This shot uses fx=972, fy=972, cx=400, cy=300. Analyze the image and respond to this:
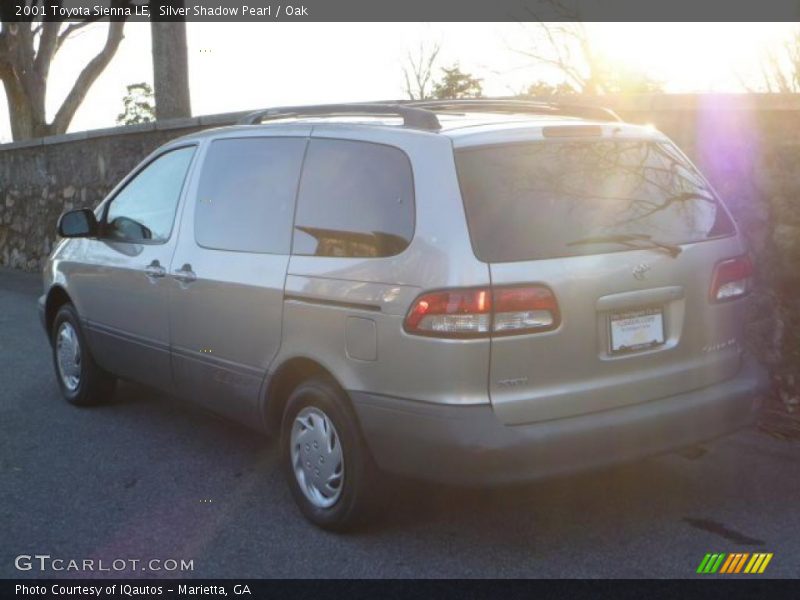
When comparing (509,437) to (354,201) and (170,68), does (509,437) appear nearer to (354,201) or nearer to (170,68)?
(354,201)

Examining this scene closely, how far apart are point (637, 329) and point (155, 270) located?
8.80 ft

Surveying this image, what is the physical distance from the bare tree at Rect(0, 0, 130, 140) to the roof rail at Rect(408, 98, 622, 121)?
57.2 ft

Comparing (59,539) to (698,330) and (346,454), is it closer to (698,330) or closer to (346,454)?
(346,454)

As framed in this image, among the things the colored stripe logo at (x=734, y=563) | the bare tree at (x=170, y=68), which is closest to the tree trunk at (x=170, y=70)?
the bare tree at (x=170, y=68)

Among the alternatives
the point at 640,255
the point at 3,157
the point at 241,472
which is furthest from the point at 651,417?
the point at 3,157

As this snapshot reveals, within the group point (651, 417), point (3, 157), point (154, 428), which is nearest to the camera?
point (651, 417)

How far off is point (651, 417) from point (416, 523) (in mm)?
1115

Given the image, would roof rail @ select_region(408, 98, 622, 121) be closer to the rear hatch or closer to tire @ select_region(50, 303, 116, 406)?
the rear hatch

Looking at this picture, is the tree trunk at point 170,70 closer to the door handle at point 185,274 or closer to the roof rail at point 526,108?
the door handle at point 185,274

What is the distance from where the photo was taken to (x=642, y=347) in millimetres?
3809

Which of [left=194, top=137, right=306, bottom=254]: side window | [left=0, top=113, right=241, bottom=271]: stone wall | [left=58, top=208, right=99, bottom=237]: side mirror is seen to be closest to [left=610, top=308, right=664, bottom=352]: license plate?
[left=194, top=137, right=306, bottom=254]: side window

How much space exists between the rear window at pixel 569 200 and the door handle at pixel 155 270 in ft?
6.90

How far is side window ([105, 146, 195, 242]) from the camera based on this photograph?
5312 millimetres

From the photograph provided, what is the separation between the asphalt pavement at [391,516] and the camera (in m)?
3.79
